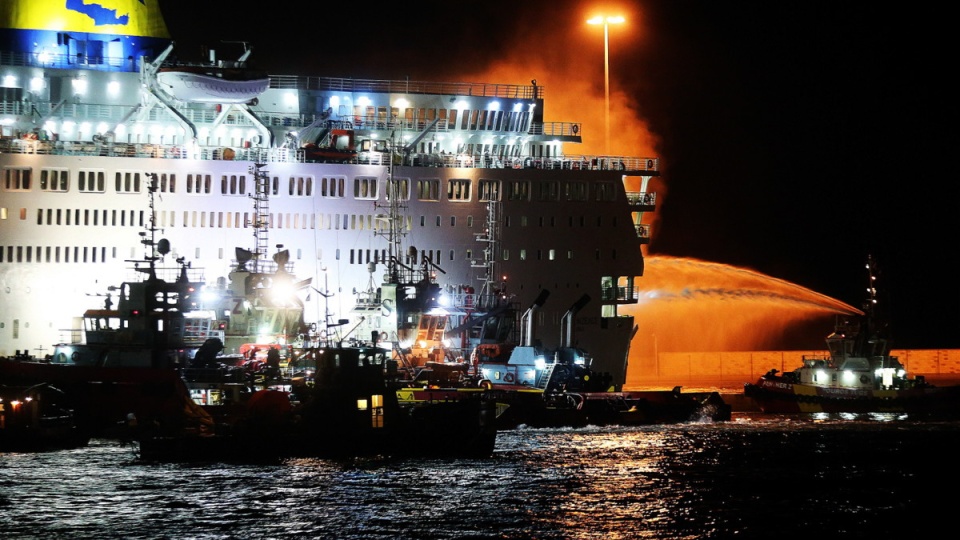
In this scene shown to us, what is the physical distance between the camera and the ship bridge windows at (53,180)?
58594 mm

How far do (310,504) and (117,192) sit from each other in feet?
87.9

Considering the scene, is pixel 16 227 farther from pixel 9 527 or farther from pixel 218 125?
pixel 9 527

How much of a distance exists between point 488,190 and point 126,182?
15.5 meters

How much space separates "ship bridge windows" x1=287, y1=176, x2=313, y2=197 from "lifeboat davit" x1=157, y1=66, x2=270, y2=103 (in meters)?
4.25

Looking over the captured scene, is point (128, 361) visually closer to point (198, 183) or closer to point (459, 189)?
point (198, 183)

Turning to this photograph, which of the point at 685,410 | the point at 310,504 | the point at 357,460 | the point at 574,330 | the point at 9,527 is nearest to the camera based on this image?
the point at 9,527

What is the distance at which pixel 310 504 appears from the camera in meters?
36.3

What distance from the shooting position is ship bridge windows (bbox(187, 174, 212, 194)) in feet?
194

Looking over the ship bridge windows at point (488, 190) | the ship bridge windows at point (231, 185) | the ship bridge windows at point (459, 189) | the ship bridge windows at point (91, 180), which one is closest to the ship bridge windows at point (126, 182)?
the ship bridge windows at point (91, 180)

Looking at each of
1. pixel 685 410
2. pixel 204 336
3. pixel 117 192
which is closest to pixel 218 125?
pixel 117 192

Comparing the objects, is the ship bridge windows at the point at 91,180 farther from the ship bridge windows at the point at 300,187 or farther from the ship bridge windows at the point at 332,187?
the ship bridge windows at the point at 332,187

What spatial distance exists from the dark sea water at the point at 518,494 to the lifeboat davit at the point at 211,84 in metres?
19.0

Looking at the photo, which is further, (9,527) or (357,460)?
(357,460)

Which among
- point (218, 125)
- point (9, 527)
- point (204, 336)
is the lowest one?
point (9, 527)
